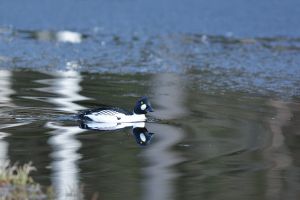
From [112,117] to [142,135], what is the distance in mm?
696

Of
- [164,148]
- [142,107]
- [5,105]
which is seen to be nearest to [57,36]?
[5,105]

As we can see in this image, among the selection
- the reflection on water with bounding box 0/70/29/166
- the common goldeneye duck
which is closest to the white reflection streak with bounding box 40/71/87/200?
the common goldeneye duck

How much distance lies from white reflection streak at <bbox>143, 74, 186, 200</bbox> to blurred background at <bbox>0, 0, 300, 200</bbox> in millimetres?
21

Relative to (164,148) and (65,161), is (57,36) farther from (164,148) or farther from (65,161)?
(65,161)

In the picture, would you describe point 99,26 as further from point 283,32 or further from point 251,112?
point 251,112

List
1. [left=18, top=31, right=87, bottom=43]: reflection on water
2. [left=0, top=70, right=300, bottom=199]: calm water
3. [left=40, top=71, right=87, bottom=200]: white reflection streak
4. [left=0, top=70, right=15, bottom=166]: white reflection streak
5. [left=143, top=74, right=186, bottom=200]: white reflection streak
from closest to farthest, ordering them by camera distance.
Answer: [left=40, top=71, right=87, bottom=200]: white reflection streak, [left=143, top=74, right=186, bottom=200]: white reflection streak, [left=0, top=70, right=300, bottom=199]: calm water, [left=0, top=70, right=15, bottom=166]: white reflection streak, [left=18, top=31, right=87, bottom=43]: reflection on water

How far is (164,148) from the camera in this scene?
9.99m

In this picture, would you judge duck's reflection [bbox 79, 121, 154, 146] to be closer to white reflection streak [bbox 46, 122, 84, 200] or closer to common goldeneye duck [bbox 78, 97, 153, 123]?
common goldeneye duck [bbox 78, 97, 153, 123]

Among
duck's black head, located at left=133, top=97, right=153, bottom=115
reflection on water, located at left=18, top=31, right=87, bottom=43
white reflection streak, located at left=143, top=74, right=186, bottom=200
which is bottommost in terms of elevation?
white reflection streak, located at left=143, top=74, right=186, bottom=200

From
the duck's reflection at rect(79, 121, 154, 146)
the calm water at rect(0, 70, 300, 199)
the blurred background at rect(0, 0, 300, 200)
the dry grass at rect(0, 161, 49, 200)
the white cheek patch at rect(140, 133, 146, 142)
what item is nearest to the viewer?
the dry grass at rect(0, 161, 49, 200)

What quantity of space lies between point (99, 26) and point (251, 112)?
12.2 m

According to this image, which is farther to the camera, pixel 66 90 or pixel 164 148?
pixel 66 90

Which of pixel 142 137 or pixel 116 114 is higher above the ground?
pixel 116 114

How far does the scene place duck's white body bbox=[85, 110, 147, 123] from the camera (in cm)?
1135
